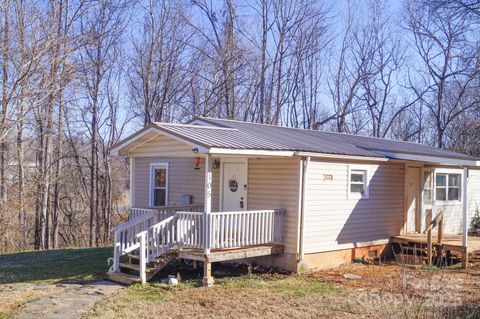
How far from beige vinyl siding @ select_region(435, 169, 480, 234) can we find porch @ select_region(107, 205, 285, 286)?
24.3ft

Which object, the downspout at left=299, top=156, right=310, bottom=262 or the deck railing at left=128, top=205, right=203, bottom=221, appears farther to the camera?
the deck railing at left=128, top=205, right=203, bottom=221

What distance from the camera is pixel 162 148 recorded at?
12164mm

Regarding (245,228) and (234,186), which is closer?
(245,228)

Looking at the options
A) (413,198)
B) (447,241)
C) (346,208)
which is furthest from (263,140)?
(447,241)

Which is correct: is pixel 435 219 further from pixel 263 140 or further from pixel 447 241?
pixel 263 140

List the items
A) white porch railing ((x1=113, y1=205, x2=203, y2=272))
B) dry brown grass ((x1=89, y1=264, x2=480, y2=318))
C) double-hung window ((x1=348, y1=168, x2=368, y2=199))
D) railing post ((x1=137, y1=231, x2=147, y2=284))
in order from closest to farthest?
dry brown grass ((x1=89, y1=264, x2=480, y2=318)) < railing post ((x1=137, y1=231, x2=147, y2=284)) < white porch railing ((x1=113, y1=205, x2=203, y2=272)) < double-hung window ((x1=348, y1=168, x2=368, y2=199))

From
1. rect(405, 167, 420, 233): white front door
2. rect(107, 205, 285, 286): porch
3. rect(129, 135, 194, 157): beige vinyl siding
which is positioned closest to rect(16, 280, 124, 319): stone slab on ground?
rect(107, 205, 285, 286): porch

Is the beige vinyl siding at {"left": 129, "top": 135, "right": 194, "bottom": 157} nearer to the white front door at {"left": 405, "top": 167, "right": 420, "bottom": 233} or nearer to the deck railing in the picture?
the deck railing

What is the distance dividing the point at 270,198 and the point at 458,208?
327 inches

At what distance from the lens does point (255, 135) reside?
12.4 meters

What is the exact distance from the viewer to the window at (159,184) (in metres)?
14.7

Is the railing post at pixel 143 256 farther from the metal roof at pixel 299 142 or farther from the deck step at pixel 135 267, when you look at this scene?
the metal roof at pixel 299 142

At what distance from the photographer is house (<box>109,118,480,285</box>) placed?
1074 cm

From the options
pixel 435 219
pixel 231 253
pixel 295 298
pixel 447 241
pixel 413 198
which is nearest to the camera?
pixel 295 298
